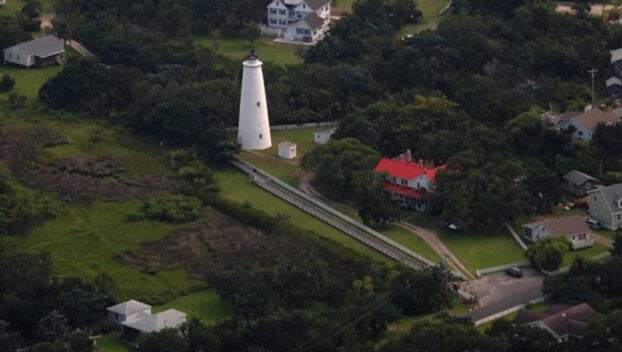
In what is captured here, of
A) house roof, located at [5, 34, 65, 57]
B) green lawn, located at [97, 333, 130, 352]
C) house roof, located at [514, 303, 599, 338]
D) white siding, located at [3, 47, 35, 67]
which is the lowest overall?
green lawn, located at [97, 333, 130, 352]

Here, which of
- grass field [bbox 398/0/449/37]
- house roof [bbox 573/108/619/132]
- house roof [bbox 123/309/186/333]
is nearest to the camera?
house roof [bbox 123/309/186/333]

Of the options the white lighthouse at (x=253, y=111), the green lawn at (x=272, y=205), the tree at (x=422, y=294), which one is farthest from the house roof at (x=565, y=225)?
the white lighthouse at (x=253, y=111)

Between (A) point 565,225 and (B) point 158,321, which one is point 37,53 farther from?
(A) point 565,225

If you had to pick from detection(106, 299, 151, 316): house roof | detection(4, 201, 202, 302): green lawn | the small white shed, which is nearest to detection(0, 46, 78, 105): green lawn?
the small white shed

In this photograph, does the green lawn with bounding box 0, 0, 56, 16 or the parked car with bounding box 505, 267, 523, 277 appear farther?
the green lawn with bounding box 0, 0, 56, 16

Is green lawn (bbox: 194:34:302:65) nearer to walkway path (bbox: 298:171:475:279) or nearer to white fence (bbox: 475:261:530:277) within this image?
walkway path (bbox: 298:171:475:279)

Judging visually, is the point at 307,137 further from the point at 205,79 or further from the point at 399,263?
the point at 399,263

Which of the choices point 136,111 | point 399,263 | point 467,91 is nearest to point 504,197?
point 399,263
